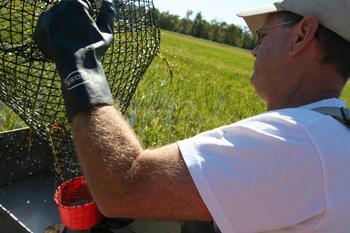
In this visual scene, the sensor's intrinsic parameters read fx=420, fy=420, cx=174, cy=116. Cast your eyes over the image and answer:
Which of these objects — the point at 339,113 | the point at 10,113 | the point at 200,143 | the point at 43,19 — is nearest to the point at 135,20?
the point at 43,19

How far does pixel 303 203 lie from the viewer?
95 centimetres

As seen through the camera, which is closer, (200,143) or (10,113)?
(200,143)

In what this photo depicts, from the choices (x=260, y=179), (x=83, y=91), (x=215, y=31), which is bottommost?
(x=215, y=31)

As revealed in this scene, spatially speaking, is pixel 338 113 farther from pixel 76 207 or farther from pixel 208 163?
pixel 76 207

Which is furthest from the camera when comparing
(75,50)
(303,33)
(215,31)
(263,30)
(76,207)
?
(215,31)

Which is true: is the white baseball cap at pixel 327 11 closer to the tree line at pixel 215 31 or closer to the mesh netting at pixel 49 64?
the mesh netting at pixel 49 64

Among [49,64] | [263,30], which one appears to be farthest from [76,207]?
[263,30]

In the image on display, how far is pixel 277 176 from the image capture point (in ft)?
3.10

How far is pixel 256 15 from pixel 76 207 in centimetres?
95

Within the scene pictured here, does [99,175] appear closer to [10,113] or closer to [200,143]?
[200,143]

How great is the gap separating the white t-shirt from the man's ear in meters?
0.27

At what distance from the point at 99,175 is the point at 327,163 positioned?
1.72 feet

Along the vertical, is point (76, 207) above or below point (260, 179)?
below

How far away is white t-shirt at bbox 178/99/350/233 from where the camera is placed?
94 centimetres
